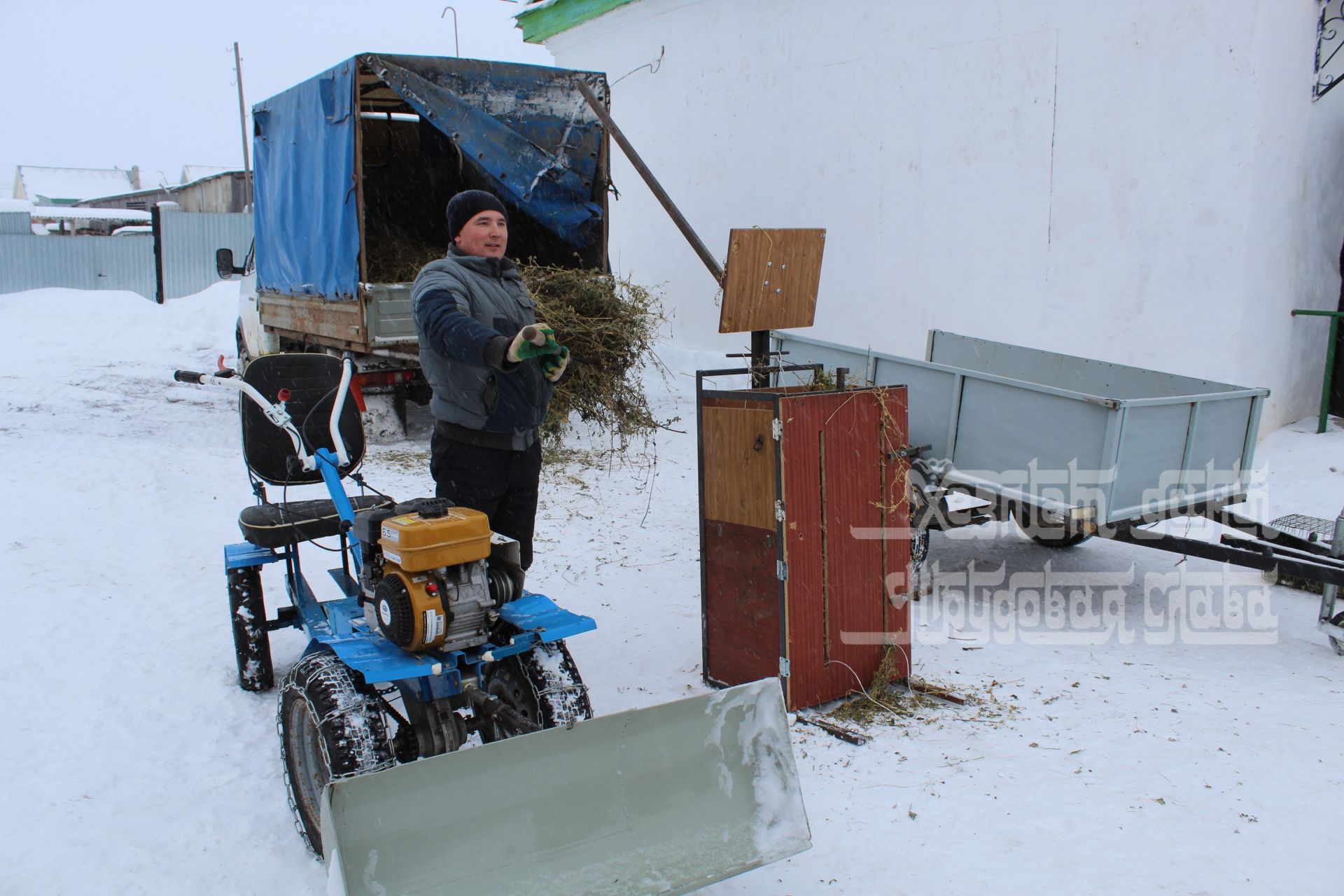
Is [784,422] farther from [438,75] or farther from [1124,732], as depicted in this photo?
[438,75]

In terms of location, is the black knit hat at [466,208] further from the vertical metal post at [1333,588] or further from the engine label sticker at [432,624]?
the vertical metal post at [1333,588]

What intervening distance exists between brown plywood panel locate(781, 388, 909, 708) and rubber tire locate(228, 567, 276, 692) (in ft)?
6.67

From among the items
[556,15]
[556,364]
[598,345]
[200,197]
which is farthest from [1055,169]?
[200,197]

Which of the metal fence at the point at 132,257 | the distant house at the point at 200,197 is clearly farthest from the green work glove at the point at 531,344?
the distant house at the point at 200,197

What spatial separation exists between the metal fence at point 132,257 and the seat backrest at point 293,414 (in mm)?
16660

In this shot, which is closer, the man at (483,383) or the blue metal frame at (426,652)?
the blue metal frame at (426,652)

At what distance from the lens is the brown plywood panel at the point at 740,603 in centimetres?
357

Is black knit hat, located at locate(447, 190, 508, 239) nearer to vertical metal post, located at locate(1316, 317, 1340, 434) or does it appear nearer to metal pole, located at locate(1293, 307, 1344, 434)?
metal pole, located at locate(1293, 307, 1344, 434)

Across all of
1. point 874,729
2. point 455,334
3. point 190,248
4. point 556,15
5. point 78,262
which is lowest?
point 874,729

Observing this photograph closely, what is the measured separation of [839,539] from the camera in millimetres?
3633

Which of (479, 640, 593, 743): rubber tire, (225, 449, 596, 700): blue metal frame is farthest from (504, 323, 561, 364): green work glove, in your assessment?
(479, 640, 593, 743): rubber tire

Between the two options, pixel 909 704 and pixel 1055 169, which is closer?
pixel 909 704

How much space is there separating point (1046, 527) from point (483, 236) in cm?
335

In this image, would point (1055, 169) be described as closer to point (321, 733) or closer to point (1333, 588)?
point (1333, 588)
